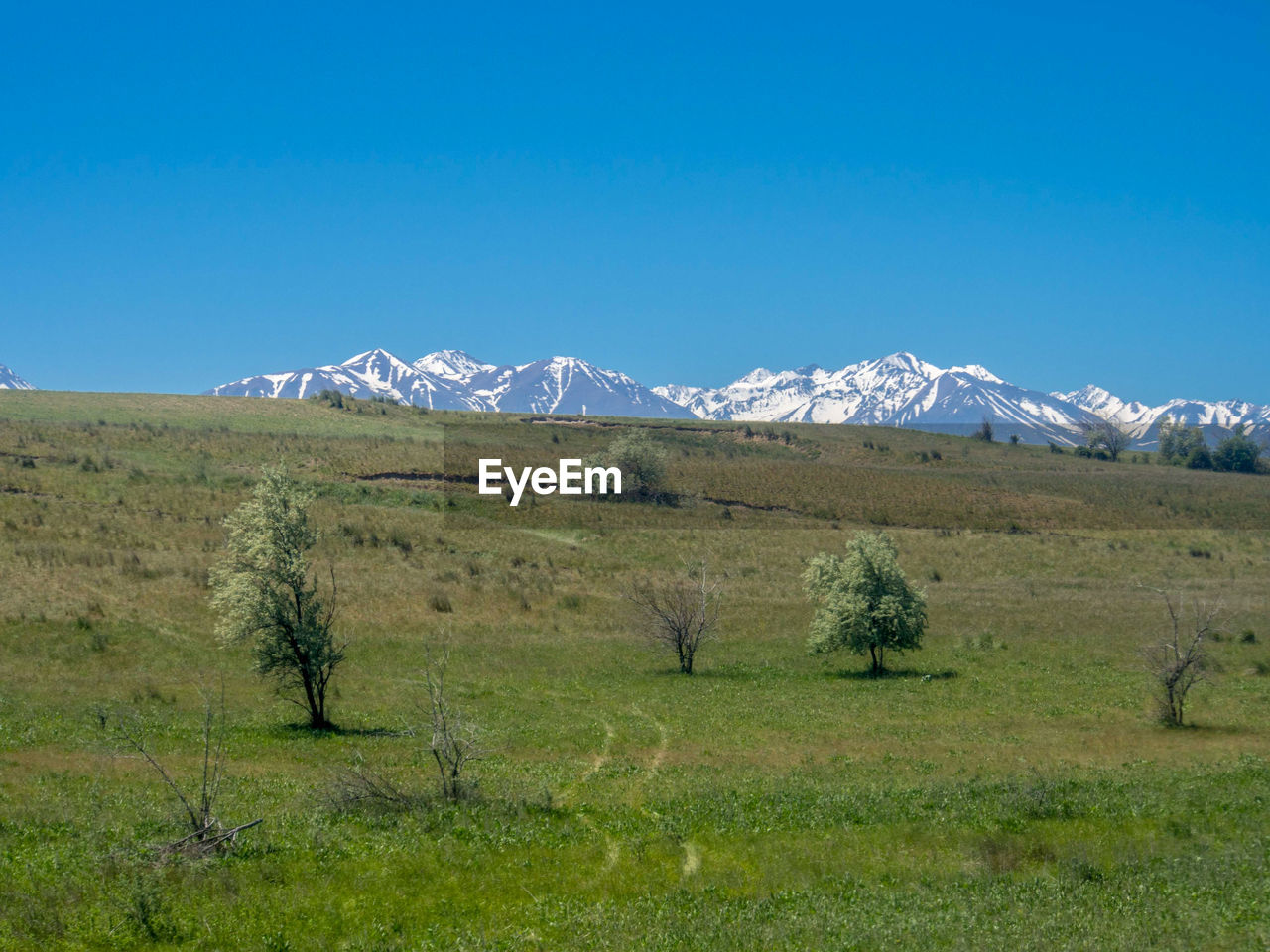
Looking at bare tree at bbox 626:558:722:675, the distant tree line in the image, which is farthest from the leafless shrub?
the distant tree line

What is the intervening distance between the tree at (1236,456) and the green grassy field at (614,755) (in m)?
88.7

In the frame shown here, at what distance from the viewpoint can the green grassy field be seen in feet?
50.0

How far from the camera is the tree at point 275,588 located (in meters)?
29.5

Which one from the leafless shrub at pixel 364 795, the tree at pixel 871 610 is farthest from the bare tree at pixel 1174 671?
the leafless shrub at pixel 364 795

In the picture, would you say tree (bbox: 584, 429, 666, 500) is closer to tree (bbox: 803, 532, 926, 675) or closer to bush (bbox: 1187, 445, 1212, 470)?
tree (bbox: 803, 532, 926, 675)

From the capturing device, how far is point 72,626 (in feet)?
131

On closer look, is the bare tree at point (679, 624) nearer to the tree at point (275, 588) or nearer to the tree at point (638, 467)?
the tree at point (275, 588)

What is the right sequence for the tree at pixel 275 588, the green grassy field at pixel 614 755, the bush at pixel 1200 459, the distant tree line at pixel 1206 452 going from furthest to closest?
the bush at pixel 1200 459 < the distant tree line at pixel 1206 452 < the tree at pixel 275 588 < the green grassy field at pixel 614 755

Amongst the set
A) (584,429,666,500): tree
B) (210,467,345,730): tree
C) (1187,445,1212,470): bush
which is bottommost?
(210,467,345,730): tree

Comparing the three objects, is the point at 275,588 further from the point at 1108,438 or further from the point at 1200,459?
the point at 1108,438

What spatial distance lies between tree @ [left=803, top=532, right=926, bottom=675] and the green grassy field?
169cm

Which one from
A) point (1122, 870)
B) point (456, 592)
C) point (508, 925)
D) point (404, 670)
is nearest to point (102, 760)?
point (508, 925)

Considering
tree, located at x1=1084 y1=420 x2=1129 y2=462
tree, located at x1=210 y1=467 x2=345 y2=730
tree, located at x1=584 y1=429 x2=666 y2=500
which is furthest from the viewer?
tree, located at x1=1084 y1=420 x2=1129 y2=462

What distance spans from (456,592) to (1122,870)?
149ft
